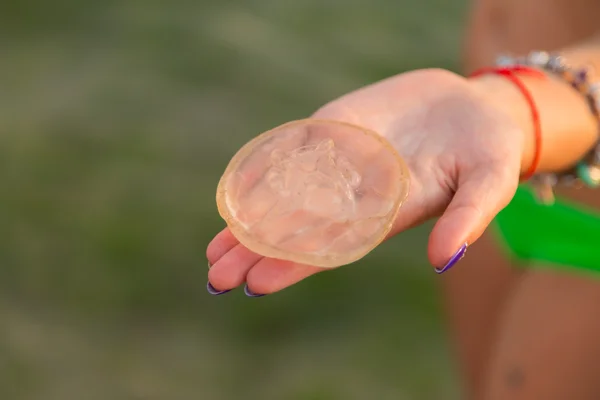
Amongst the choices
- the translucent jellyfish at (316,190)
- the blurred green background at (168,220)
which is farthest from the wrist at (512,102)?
the blurred green background at (168,220)

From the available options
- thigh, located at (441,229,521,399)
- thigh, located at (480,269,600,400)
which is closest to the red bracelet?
thigh, located at (480,269,600,400)

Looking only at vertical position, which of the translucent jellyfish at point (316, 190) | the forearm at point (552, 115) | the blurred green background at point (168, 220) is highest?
the forearm at point (552, 115)

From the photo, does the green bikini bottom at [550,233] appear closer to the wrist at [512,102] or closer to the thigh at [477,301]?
the thigh at [477,301]

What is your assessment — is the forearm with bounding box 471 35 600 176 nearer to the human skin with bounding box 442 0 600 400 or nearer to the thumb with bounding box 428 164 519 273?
the human skin with bounding box 442 0 600 400

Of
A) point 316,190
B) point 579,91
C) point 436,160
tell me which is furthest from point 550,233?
point 316,190

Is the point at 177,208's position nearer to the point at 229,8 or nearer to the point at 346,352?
the point at 346,352

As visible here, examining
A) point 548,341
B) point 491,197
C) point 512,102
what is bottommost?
point 548,341

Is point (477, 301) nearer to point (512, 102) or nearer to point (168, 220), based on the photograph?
point (512, 102)

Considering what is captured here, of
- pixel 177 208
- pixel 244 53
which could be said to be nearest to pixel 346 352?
pixel 177 208
